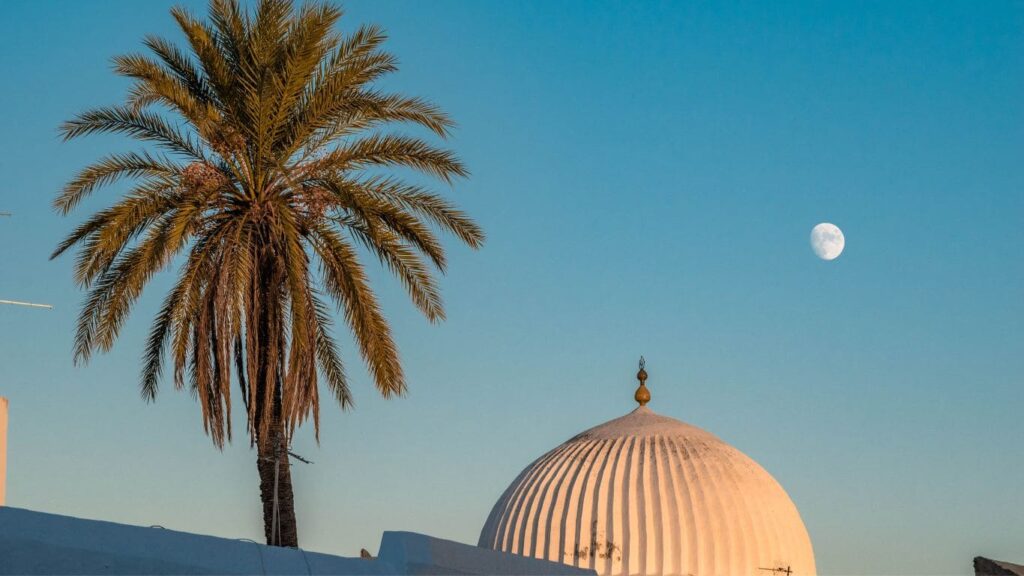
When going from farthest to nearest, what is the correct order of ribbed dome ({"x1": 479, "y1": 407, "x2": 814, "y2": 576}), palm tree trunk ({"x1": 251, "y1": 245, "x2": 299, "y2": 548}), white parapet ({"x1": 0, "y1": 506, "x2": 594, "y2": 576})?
1. ribbed dome ({"x1": 479, "y1": 407, "x2": 814, "y2": 576})
2. palm tree trunk ({"x1": 251, "y1": 245, "x2": 299, "y2": 548})
3. white parapet ({"x1": 0, "y1": 506, "x2": 594, "y2": 576})

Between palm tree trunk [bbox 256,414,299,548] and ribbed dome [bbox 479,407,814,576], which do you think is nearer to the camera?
palm tree trunk [bbox 256,414,299,548]

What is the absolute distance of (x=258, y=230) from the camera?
17.0 metres

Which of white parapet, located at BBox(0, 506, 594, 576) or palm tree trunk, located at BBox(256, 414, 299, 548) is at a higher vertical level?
palm tree trunk, located at BBox(256, 414, 299, 548)

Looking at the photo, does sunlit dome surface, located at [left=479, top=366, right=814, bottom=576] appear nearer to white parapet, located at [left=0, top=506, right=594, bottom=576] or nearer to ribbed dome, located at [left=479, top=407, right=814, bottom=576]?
ribbed dome, located at [left=479, top=407, right=814, bottom=576]

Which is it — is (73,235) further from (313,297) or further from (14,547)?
(14,547)

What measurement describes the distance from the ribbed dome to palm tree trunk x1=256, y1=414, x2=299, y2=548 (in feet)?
42.0

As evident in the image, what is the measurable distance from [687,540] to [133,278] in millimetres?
15707

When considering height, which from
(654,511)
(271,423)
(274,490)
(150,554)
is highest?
(654,511)

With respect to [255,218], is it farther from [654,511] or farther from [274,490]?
[654,511]

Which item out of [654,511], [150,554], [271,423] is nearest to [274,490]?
[271,423]

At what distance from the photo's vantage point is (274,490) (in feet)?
56.2

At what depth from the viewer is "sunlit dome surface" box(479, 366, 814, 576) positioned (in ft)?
95.5

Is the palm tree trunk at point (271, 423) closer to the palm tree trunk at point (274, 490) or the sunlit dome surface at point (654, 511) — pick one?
the palm tree trunk at point (274, 490)

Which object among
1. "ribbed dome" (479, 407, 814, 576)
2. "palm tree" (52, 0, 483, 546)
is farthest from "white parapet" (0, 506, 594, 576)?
"ribbed dome" (479, 407, 814, 576)
